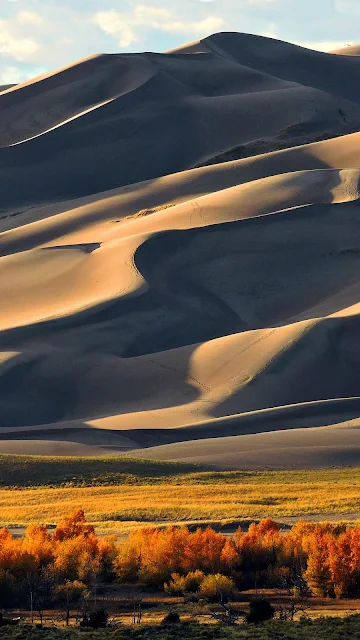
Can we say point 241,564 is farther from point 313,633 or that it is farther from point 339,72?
point 339,72

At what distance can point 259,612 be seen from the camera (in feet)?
69.3

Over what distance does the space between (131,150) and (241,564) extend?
347 feet

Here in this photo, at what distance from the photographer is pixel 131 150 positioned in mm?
128625

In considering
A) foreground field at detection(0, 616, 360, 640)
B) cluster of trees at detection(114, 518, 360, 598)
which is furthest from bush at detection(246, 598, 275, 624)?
cluster of trees at detection(114, 518, 360, 598)

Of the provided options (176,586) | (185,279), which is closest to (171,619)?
(176,586)

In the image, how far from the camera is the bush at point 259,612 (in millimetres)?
21000

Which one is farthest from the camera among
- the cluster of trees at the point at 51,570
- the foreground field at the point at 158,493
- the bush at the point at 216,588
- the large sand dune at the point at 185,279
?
the large sand dune at the point at 185,279

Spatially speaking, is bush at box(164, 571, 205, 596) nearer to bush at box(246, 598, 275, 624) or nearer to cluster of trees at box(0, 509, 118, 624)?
cluster of trees at box(0, 509, 118, 624)

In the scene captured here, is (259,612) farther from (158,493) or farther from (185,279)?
(185,279)

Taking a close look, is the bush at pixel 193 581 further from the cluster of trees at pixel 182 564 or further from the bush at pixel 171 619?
the bush at pixel 171 619

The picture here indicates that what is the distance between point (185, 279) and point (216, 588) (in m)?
60.2

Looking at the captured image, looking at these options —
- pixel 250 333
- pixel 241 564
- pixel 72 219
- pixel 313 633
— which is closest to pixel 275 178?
pixel 72 219

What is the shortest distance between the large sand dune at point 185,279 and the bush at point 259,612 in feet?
88.2

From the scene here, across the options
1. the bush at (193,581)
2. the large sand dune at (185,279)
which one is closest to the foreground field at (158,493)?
the large sand dune at (185,279)
